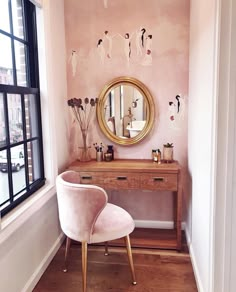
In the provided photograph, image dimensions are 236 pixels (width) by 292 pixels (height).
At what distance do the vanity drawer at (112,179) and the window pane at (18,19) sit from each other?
4.26 feet

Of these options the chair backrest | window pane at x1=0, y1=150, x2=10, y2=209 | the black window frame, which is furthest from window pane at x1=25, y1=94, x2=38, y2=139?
the chair backrest

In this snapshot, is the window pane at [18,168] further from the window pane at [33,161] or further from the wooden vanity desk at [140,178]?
the wooden vanity desk at [140,178]

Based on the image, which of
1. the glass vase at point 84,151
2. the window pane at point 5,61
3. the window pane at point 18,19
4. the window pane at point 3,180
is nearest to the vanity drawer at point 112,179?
the glass vase at point 84,151

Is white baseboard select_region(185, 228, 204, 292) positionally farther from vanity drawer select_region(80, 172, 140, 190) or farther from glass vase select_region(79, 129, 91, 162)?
glass vase select_region(79, 129, 91, 162)

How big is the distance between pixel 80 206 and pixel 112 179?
73cm

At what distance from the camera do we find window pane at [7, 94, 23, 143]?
2.02m

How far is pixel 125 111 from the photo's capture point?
2934 millimetres

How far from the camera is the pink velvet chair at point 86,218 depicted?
76.2 inches

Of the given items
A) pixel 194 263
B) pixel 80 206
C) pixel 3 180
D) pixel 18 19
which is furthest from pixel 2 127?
pixel 194 263

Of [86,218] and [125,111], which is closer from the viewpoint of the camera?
[86,218]

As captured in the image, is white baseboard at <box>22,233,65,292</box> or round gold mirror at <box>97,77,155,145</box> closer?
white baseboard at <box>22,233,65,292</box>

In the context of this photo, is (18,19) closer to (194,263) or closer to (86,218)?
(86,218)

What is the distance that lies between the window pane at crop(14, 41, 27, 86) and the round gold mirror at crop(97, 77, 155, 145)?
2.87ft

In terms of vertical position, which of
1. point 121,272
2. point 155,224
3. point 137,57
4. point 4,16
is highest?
point 4,16
